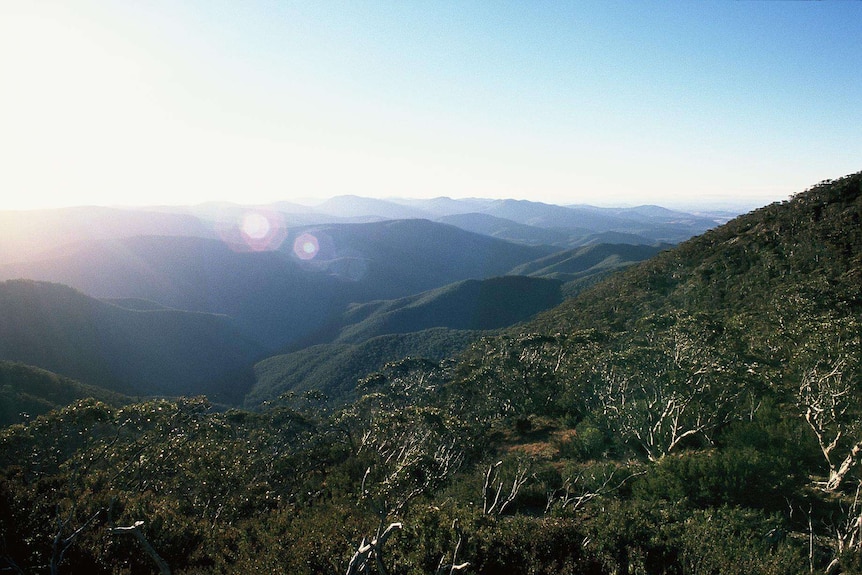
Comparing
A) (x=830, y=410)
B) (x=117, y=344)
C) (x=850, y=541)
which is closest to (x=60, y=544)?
(x=850, y=541)

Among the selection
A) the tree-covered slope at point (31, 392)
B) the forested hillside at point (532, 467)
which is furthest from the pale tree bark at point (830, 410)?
the tree-covered slope at point (31, 392)

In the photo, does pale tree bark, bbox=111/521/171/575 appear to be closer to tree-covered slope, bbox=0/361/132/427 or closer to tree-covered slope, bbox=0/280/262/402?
tree-covered slope, bbox=0/361/132/427

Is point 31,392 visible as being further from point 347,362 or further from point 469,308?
point 469,308

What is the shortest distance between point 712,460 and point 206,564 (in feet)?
69.5

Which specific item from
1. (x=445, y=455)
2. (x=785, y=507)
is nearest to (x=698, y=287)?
(x=785, y=507)

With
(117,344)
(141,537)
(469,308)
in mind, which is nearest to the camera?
(141,537)

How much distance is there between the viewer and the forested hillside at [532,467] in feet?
45.1

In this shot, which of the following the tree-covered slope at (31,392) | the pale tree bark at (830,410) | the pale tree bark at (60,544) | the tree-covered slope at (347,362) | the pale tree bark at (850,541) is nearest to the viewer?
the pale tree bark at (60,544)

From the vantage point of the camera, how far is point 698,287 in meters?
52.5

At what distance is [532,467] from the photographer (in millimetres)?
24984

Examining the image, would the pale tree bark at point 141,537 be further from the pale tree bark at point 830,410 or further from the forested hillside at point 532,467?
the pale tree bark at point 830,410

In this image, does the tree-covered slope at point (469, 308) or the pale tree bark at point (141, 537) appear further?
the tree-covered slope at point (469, 308)

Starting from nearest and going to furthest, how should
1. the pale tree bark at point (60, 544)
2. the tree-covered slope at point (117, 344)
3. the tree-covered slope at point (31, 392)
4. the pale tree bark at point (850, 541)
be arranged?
the pale tree bark at point (60, 544)
the pale tree bark at point (850, 541)
the tree-covered slope at point (31, 392)
the tree-covered slope at point (117, 344)

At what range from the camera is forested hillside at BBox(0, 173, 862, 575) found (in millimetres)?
13742
